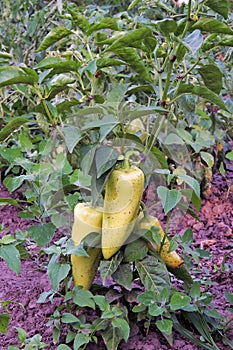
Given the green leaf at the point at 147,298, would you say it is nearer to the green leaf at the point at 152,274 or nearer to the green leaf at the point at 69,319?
the green leaf at the point at 152,274

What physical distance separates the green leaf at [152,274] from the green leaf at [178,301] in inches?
1.9

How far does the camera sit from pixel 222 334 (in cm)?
142

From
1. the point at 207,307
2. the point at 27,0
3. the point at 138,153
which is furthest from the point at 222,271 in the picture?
the point at 27,0

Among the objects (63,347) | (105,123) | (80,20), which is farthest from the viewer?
(80,20)

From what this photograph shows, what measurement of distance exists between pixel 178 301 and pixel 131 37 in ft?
1.93

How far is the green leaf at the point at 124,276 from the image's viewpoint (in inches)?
50.6

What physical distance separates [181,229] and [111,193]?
954 millimetres

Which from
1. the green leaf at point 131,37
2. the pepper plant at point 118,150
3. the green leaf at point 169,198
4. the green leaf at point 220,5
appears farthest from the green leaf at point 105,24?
the green leaf at point 169,198

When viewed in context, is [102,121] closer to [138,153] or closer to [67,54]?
[138,153]

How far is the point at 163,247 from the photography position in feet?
4.52

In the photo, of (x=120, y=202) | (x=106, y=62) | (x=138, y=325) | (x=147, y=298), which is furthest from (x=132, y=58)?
(x=138, y=325)

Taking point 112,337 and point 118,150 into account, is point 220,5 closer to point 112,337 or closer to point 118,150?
point 118,150

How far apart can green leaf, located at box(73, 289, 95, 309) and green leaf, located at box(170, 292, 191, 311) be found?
0.18 meters

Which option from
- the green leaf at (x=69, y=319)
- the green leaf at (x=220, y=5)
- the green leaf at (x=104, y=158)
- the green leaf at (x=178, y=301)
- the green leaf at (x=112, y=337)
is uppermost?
the green leaf at (x=220, y=5)
